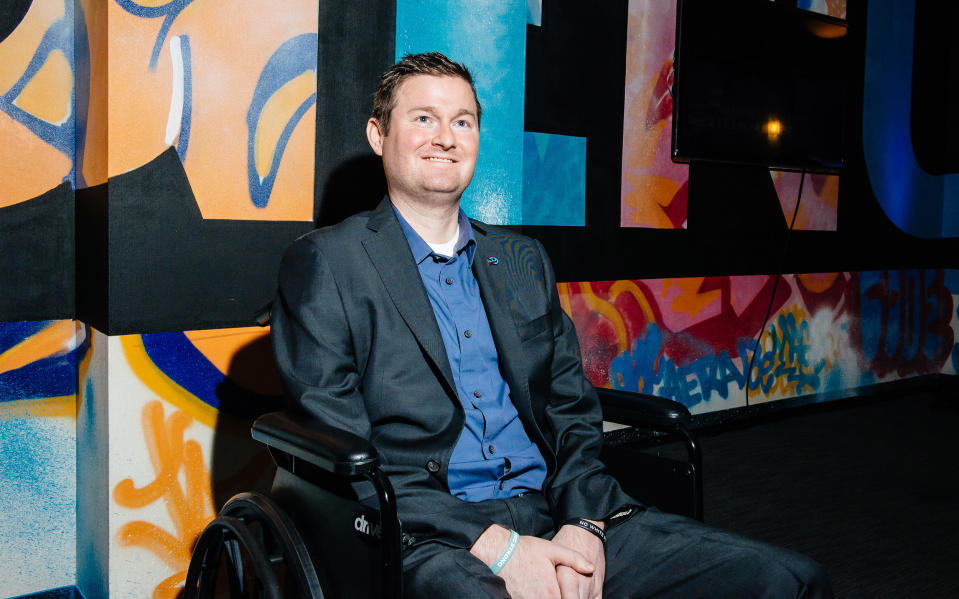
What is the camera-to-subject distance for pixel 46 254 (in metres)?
1.97

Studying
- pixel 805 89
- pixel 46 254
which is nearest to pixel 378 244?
pixel 46 254

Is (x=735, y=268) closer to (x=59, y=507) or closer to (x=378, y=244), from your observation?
(x=378, y=244)

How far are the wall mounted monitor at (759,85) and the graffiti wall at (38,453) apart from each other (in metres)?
2.60

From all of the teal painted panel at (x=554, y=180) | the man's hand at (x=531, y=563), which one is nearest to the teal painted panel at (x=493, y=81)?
the teal painted panel at (x=554, y=180)

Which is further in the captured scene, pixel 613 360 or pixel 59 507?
pixel 613 360

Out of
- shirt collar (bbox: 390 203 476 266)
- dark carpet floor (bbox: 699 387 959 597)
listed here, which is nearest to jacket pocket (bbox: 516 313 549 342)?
shirt collar (bbox: 390 203 476 266)

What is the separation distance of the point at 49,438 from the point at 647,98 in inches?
102

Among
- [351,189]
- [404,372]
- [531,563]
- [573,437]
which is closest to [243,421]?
[351,189]

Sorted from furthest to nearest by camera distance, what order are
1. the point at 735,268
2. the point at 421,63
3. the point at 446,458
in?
the point at 735,268
the point at 421,63
the point at 446,458

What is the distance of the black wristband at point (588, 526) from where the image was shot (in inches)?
54.0

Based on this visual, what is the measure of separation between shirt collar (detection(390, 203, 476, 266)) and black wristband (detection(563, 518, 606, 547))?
22.0 inches

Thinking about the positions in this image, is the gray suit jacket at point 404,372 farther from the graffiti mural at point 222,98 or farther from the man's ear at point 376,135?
the graffiti mural at point 222,98

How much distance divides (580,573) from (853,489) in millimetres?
2300

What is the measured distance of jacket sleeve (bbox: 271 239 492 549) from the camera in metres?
1.28
